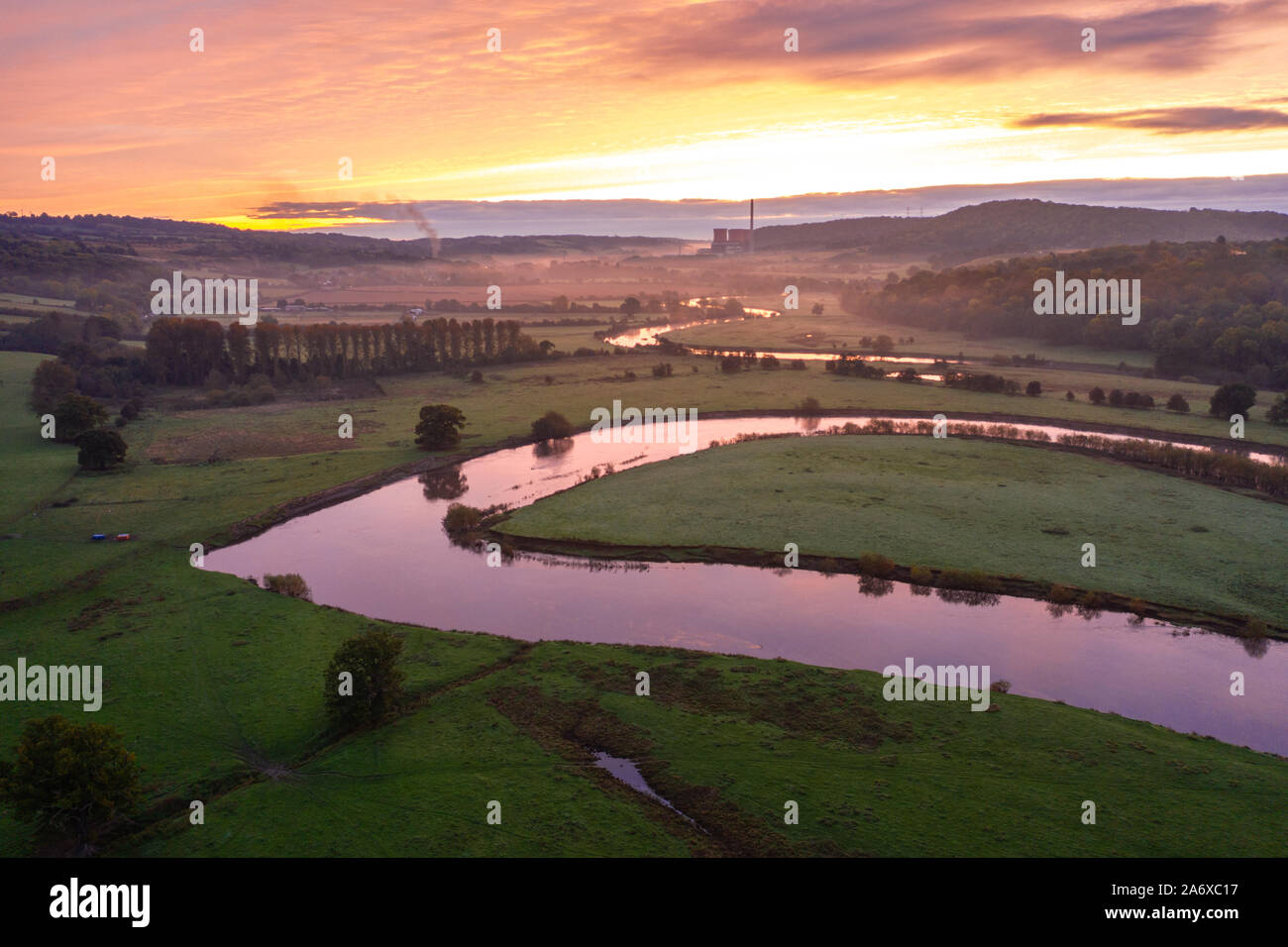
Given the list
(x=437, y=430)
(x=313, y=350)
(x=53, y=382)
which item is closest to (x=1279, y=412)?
(x=437, y=430)

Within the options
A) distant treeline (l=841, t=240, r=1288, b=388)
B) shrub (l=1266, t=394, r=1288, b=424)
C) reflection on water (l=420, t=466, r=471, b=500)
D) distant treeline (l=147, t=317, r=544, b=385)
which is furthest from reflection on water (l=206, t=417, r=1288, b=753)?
distant treeline (l=841, t=240, r=1288, b=388)

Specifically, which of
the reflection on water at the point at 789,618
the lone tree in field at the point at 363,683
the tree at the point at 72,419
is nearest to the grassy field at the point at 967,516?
the reflection on water at the point at 789,618

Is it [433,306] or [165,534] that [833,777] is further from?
[433,306]

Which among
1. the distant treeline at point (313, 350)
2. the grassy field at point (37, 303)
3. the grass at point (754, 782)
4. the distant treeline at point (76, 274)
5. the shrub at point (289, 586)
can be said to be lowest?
the grass at point (754, 782)

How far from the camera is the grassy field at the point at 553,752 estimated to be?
20281 millimetres

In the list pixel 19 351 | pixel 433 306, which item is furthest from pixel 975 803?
pixel 433 306

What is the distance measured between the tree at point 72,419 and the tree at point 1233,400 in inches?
3351

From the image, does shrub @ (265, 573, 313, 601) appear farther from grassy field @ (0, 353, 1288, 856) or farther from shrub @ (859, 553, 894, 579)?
shrub @ (859, 553, 894, 579)

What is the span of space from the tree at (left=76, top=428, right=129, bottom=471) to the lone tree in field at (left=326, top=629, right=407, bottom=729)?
123 feet

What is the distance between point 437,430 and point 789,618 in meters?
34.5

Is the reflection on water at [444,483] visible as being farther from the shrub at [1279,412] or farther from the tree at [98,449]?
the shrub at [1279,412]

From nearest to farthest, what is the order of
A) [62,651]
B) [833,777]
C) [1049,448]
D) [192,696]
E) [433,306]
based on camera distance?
[833,777]
[192,696]
[62,651]
[1049,448]
[433,306]

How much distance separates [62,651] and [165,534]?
13.6 metres

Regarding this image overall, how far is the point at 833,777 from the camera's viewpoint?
889 inches
